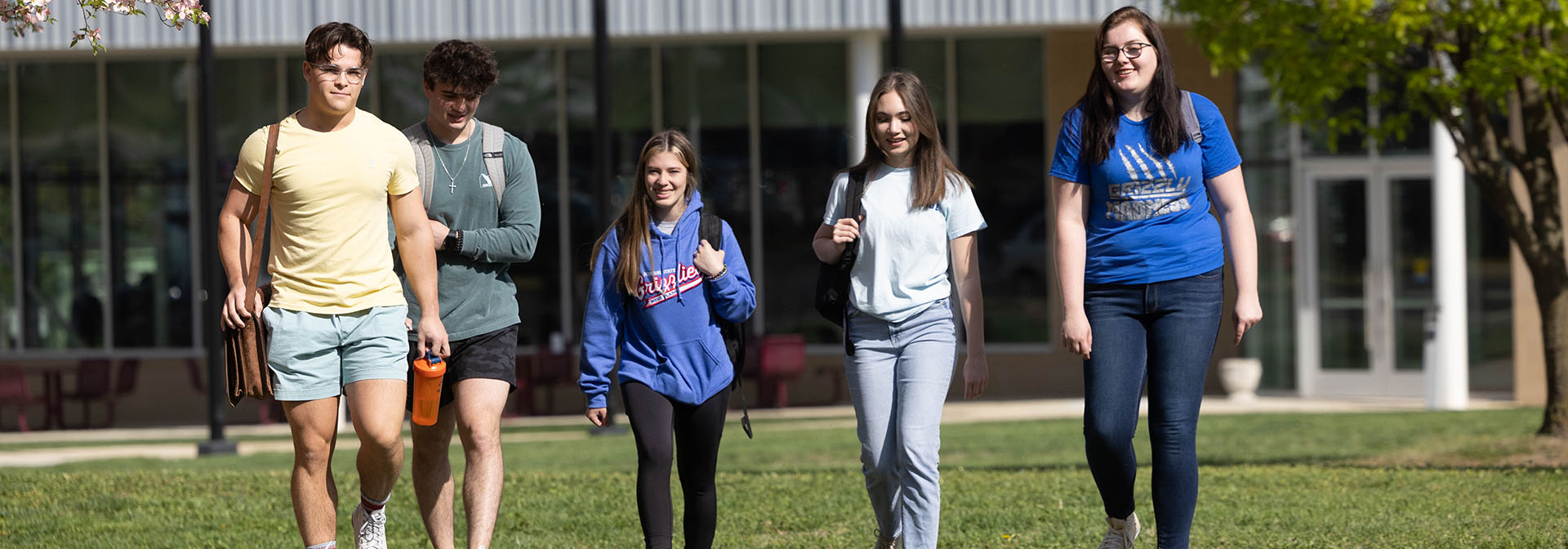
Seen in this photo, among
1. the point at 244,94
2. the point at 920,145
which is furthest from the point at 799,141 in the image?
the point at 920,145

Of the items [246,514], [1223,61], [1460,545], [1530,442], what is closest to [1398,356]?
[1530,442]

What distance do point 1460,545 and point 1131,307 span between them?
2050 millimetres

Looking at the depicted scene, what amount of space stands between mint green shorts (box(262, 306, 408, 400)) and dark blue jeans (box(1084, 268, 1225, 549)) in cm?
207

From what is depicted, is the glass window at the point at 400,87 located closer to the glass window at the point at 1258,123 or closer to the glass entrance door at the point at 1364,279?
the glass window at the point at 1258,123

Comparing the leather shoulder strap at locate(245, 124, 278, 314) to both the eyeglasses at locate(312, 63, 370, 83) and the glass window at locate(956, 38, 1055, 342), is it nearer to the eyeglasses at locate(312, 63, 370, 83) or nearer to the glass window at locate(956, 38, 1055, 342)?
the eyeglasses at locate(312, 63, 370, 83)

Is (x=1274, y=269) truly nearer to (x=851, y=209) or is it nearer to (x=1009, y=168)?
(x=1009, y=168)

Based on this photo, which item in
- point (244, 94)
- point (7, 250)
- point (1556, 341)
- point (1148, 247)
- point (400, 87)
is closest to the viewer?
point (1148, 247)

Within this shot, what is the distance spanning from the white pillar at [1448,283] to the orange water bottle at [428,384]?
11904 mm

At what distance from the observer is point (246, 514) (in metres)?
7.05

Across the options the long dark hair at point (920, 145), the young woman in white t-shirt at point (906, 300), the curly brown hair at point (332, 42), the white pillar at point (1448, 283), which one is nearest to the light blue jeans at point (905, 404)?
the young woman in white t-shirt at point (906, 300)

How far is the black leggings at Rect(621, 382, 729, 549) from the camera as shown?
4.70 metres

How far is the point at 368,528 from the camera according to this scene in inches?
195

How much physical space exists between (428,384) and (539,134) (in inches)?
523

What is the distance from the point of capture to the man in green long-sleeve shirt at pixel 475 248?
15.6 feet
